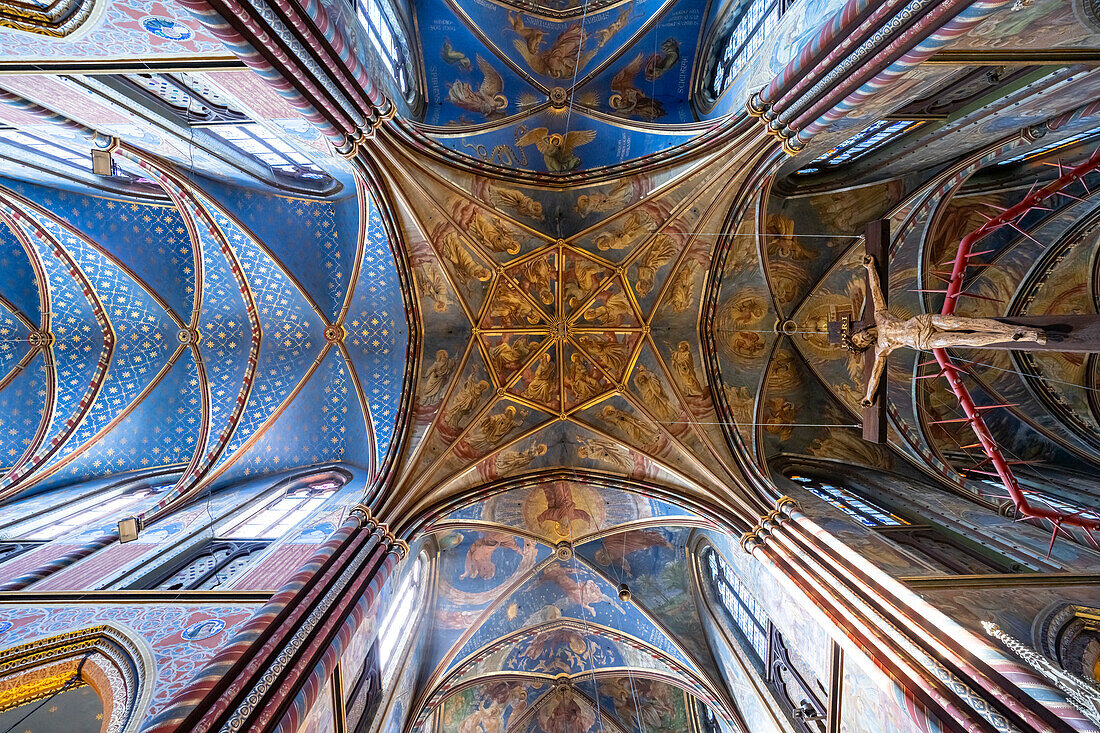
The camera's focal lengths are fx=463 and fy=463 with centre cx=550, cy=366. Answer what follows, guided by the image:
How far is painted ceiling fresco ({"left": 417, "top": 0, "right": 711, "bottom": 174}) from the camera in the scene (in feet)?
35.6

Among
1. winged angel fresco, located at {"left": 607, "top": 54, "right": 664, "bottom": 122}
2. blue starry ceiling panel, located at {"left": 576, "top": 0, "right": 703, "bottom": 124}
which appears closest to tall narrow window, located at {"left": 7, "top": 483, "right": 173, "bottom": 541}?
blue starry ceiling panel, located at {"left": 576, "top": 0, "right": 703, "bottom": 124}

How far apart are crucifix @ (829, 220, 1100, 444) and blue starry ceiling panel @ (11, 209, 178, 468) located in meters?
14.7

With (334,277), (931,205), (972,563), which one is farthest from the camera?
(334,277)

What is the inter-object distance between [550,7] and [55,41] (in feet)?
31.0

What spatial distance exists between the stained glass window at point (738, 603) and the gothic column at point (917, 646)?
2.59 m

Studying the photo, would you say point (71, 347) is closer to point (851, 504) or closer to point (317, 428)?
point (317, 428)

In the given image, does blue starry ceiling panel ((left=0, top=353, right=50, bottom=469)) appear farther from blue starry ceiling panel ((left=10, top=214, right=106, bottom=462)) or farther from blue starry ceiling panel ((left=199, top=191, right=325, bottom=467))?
blue starry ceiling panel ((left=199, top=191, right=325, bottom=467))

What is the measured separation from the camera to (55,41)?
5.35 meters

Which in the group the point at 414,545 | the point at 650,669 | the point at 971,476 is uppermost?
the point at 971,476

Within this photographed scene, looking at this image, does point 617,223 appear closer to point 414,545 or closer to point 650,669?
point 414,545

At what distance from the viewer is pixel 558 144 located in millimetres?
11375

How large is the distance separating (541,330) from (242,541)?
7473 mm

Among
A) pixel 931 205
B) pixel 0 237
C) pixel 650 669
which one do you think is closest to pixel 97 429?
pixel 0 237

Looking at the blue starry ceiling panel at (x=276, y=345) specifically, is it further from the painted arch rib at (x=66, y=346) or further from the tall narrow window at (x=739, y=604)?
the tall narrow window at (x=739, y=604)
